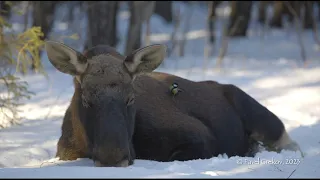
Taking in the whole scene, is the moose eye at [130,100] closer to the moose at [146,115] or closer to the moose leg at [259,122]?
the moose at [146,115]

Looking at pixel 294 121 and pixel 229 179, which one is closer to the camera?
pixel 229 179

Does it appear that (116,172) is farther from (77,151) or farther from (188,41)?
(188,41)

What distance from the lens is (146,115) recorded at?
607cm

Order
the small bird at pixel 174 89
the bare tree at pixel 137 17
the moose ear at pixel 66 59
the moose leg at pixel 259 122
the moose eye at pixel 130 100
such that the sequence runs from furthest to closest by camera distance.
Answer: the bare tree at pixel 137 17 < the moose leg at pixel 259 122 < the small bird at pixel 174 89 < the moose ear at pixel 66 59 < the moose eye at pixel 130 100

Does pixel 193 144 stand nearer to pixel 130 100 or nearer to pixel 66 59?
pixel 130 100

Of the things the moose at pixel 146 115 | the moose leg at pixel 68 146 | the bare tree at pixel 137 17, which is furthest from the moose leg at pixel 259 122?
the bare tree at pixel 137 17

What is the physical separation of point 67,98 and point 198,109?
11.5 ft

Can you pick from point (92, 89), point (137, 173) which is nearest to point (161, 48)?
point (92, 89)

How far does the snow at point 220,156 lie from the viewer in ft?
13.6

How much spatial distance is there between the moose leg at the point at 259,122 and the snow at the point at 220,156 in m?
0.24

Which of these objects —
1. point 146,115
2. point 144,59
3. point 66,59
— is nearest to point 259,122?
point 146,115

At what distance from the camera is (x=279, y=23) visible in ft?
89.7

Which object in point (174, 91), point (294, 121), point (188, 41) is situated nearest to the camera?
point (174, 91)

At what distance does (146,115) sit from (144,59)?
876 mm
